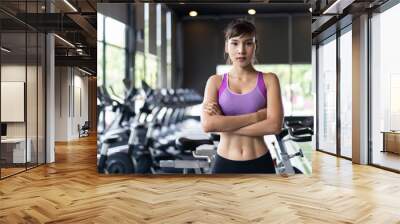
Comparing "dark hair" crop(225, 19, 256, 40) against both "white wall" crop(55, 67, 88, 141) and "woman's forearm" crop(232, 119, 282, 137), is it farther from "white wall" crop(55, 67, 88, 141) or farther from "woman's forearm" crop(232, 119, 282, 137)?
"white wall" crop(55, 67, 88, 141)

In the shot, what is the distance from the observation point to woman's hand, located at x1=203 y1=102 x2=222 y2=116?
5672 mm

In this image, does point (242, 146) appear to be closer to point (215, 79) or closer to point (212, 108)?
point (212, 108)

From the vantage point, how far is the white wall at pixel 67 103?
49.1 ft

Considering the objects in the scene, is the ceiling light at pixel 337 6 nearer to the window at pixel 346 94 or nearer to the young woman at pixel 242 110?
the window at pixel 346 94

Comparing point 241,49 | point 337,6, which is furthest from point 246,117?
point 337,6

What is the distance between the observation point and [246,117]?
5551 mm

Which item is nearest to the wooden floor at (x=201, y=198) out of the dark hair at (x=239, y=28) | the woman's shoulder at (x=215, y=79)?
the woman's shoulder at (x=215, y=79)

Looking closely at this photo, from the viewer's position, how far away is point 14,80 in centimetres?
654

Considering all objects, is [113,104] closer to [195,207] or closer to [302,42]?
[195,207]

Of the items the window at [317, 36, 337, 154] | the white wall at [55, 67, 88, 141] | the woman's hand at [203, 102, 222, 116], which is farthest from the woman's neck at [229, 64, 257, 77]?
the white wall at [55, 67, 88, 141]

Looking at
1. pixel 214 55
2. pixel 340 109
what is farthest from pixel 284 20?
pixel 340 109

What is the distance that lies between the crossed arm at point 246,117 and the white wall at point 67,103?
409 inches

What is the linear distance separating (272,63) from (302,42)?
0.57 metres

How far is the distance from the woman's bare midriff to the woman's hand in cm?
32
